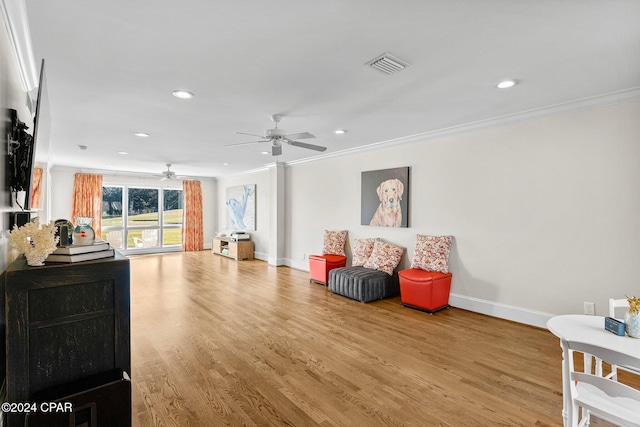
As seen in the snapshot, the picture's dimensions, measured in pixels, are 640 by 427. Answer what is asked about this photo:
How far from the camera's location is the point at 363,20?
187 centimetres

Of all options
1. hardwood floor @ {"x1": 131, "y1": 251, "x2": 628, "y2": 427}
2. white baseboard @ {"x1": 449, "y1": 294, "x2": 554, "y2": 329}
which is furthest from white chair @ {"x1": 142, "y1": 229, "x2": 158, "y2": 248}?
white baseboard @ {"x1": 449, "y1": 294, "x2": 554, "y2": 329}

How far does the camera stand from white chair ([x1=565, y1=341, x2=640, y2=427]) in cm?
139

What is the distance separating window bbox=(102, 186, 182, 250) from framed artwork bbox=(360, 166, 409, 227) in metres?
7.15

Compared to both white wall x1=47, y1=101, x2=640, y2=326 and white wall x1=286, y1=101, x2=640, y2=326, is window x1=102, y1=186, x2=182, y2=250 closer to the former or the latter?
white wall x1=47, y1=101, x2=640, y2=326

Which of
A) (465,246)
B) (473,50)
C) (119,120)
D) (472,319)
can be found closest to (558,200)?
(465,246)

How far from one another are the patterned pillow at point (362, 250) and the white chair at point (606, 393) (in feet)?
12.4

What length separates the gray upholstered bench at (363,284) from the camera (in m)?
4.66

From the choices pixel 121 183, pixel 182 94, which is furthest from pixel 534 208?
pixel 121 183

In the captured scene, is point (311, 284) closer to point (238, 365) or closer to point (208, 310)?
point (208, 310)

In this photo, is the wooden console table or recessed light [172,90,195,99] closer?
recessed light [172,90,195,99]

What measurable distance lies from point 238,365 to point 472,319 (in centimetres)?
294

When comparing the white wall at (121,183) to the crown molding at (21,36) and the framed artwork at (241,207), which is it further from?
the crown molding at (21,36)

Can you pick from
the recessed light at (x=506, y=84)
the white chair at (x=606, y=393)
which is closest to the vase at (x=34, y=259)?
the white chair at (x=606, y=393)

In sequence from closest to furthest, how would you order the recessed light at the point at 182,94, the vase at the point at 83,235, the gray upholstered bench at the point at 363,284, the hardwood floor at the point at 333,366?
the vase at the point at 83,235 → the hardwood floor at the point at 333,366 → the recessed light at the point at 182,94 → the gray upholstered bench at the point at 363,284
